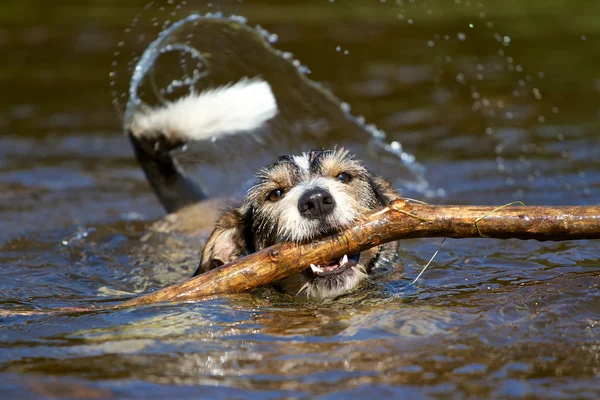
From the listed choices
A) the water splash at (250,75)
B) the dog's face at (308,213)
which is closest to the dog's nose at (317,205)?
the dog's face at (308,213)

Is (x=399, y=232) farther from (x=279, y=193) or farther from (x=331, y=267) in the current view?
(x=279, y=193)

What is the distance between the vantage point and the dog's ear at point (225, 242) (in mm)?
5602

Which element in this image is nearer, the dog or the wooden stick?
the wooden stick

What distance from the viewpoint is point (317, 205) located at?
4.93 meters

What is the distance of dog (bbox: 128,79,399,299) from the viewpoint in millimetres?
4938

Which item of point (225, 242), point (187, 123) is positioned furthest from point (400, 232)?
point (187, 123)

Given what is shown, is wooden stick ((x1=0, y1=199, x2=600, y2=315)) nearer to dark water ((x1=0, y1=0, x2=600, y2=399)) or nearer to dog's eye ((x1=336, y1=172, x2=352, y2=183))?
dark water ((x1=0, y1=0, x2=600, y2=399))

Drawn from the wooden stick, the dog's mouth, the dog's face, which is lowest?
the dog's mouth

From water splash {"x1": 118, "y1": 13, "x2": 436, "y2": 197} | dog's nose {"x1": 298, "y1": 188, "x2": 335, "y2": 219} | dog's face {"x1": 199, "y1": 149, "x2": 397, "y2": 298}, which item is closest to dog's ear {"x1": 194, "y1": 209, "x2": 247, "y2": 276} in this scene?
dog's face {"x1": 199, "y1": 149, "x2": 397, "y2": 298}

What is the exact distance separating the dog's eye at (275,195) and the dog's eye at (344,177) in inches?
15.0

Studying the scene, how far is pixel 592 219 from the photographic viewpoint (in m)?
4.77

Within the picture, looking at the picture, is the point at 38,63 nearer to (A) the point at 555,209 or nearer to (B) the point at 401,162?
(B) the point at 401,162

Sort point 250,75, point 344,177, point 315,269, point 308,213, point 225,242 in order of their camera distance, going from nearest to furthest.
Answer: point 308,213 < point 315,269 < point 344,177 < point 225,242 < point 250,75

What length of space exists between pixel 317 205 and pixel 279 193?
22.0 inches
